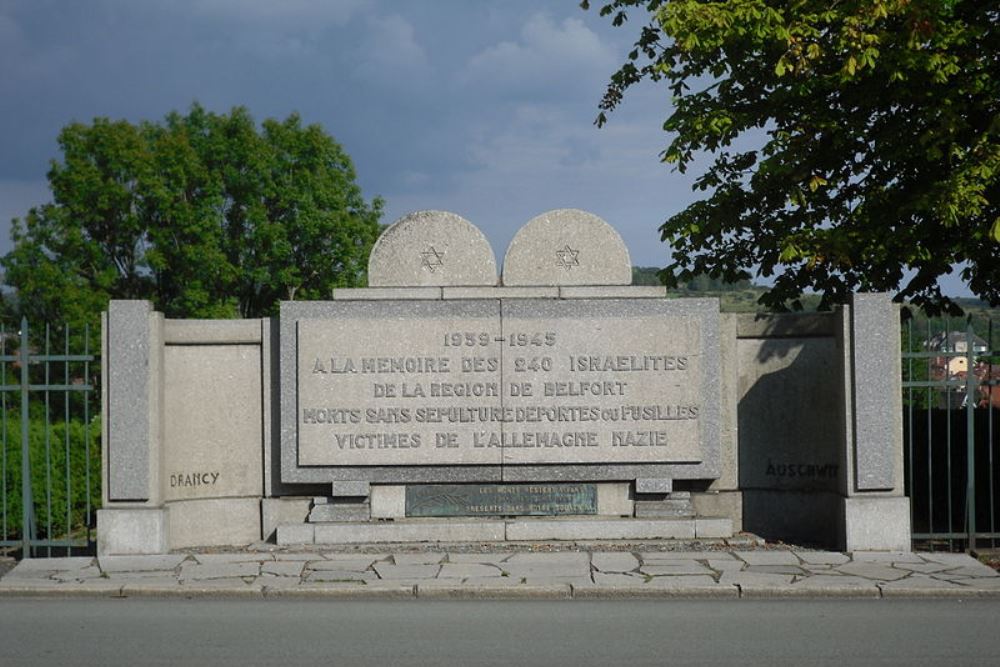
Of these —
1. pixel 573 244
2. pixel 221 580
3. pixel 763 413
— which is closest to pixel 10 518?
pixel 221 580

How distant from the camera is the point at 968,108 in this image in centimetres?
1198

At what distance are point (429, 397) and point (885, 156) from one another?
21.3 ft

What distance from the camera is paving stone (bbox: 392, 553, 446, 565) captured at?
28.4 feet

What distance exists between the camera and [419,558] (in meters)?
8.86

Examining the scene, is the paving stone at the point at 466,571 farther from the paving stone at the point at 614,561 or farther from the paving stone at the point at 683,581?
the paving stone at the point at 683,581

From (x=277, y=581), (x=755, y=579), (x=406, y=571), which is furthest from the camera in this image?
(x=406, y=571)

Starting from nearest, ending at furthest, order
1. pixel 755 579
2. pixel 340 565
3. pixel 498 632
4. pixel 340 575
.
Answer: pixel 498 632 < pixel 755 579 < pixel 340 575 < pixel 340 565

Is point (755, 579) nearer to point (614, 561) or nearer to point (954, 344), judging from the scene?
point (614, 561)

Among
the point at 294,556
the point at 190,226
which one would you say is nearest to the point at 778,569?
the point at 294,556

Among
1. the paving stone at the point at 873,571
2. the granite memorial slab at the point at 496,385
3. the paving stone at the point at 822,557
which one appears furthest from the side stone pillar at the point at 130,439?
the paving stone at the point at 873,571

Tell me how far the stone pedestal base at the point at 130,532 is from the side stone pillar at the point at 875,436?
6.16m

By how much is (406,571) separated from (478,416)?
195cm

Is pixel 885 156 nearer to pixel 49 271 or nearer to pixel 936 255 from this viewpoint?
pixel 936 255

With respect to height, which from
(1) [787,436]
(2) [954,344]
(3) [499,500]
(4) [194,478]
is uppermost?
(2) [954,344]
